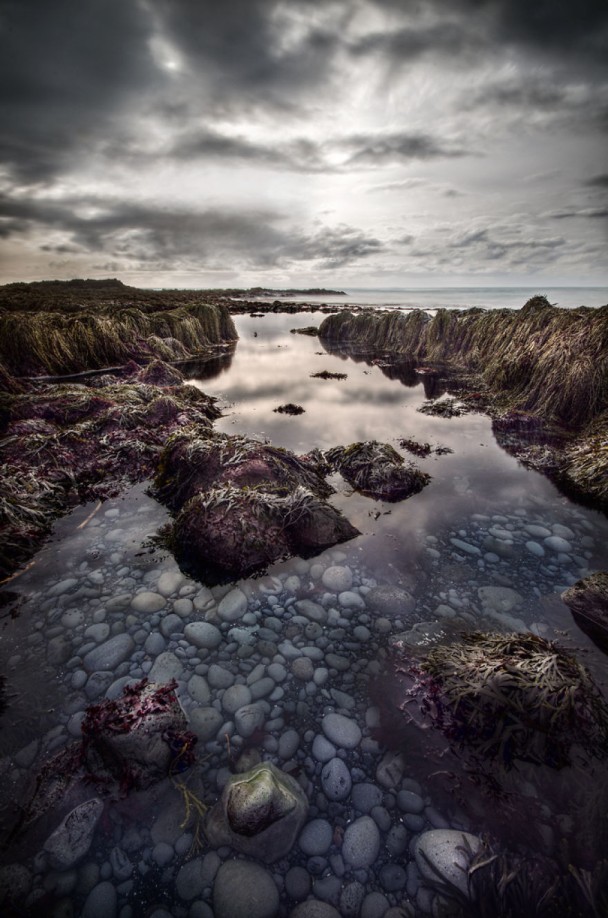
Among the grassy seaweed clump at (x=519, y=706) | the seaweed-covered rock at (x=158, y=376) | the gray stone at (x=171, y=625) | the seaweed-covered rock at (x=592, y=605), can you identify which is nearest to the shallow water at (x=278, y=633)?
the gray stone at (x=171, y=625)

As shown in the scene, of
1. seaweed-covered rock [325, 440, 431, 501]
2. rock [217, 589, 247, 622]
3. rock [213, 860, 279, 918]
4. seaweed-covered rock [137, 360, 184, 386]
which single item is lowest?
rock [213, 860, 279, 918]

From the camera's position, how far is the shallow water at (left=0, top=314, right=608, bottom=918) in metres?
1.89

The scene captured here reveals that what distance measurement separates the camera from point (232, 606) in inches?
139

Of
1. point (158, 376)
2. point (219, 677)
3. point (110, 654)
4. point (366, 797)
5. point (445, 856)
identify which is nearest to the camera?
point (445, 856)

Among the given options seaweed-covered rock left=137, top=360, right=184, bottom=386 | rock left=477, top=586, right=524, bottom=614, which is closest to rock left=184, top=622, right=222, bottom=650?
rock left=477, top=586, right=524, bottom=614

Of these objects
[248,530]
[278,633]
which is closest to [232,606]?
[278,633]

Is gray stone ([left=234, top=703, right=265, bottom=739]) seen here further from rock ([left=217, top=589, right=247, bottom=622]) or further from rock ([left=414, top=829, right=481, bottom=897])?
rock ([left=414, top=829, right=481, bottom=897])

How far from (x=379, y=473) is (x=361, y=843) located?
4.53 meters

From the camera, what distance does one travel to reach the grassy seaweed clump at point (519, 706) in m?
2.36

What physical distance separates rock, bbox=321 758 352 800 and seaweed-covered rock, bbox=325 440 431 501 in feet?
12.4

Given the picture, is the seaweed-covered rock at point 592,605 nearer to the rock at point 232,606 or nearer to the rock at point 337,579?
the rock at point 337,579

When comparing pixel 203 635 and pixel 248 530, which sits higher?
pixel 248 530

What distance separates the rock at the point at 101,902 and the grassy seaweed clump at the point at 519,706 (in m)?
2.12

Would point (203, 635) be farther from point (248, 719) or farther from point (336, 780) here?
point (336, 780)
